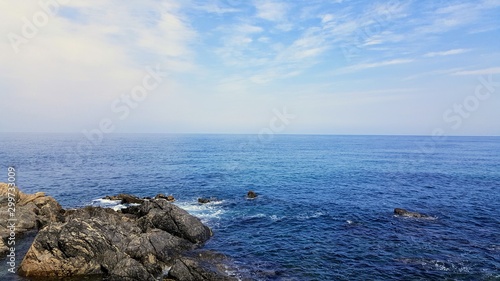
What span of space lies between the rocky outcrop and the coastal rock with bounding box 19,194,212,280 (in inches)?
286

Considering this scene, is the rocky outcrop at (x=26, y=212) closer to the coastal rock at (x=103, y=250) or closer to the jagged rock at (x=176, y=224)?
the coastal rock at (x=103, y=250)

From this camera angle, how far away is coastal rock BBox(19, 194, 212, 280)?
93.0ft

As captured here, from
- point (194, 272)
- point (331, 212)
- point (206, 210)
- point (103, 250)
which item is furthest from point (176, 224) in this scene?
point (331, 212)

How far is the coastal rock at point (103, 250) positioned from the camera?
28344 mm

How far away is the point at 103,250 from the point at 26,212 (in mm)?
19407

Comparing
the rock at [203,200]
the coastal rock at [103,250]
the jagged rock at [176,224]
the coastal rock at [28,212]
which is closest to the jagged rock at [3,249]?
the coastal rock at [28,212]

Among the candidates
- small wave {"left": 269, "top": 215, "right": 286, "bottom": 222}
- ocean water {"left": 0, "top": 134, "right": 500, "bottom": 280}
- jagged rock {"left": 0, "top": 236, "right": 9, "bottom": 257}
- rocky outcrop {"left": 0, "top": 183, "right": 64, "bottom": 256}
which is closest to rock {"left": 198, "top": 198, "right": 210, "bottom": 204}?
ocean water {"left": 0, "top": 134, "right": 500, "bottom": 280}

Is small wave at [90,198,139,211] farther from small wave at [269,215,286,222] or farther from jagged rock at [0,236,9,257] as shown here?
small wave at [269,215,286,222]

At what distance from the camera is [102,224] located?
33.1m

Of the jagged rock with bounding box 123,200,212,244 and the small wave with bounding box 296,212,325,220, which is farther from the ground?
the jagged rock with bounding box 123,200,212,244

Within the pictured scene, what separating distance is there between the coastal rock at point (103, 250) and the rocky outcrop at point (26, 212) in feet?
23.9

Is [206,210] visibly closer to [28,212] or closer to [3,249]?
[28,212]

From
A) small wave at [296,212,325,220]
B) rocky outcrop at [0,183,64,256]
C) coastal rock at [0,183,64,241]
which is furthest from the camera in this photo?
small wave at [296,212,325,220]

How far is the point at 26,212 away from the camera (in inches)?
1617
